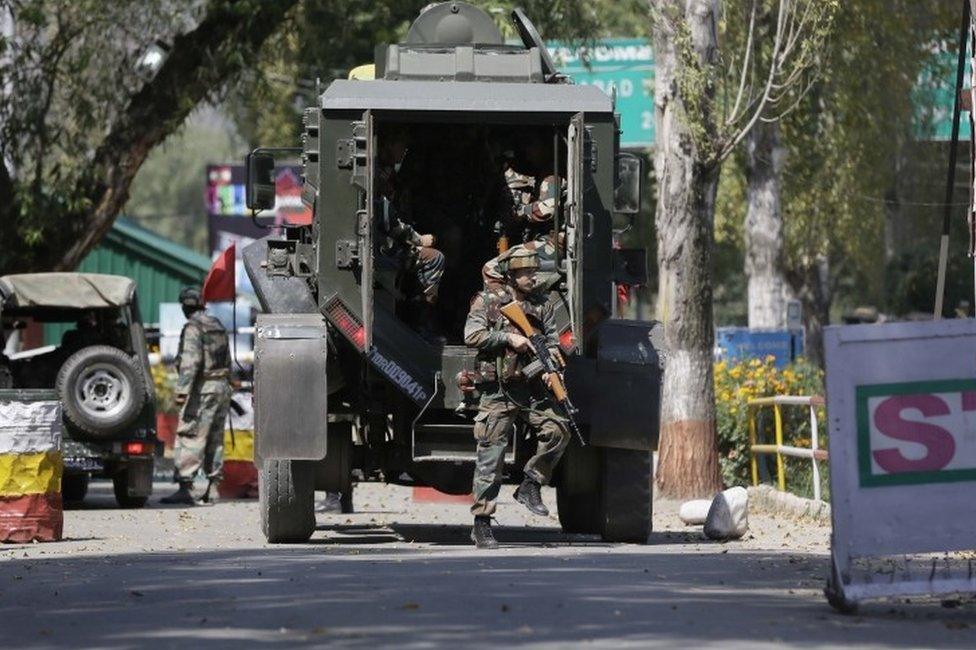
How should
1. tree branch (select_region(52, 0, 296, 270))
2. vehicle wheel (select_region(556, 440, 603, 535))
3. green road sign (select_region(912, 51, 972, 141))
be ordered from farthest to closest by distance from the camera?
green road sign (select_region(912, 51, 972, 141)), tree branch (select_region(52, 0, 296, 270)), vehicle wheel (select_region(556, 440, 603, 535))

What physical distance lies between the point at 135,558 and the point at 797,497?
617 centimetres

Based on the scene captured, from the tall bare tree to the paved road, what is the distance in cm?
404

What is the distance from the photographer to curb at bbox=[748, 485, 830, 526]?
1655 centimetres

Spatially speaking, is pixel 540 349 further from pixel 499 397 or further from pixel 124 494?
pixel 124 494

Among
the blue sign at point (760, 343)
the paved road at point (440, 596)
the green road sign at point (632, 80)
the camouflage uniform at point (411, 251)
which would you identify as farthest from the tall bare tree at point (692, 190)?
the green road sign at point (632, 80)

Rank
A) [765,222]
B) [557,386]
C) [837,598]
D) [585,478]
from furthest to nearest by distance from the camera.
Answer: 1. [765,222]
2. [585,478]
3. [557,386]
4. [837,598]

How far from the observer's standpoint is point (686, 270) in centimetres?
1955

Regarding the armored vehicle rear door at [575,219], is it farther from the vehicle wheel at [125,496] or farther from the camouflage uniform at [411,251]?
the vehicle wheel at [125,496]

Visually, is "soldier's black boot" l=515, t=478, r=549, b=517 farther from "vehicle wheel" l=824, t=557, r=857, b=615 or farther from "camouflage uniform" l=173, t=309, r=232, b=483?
"camouflage uniform" l=173, t=309, r=232, b=483

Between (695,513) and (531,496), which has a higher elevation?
(531,496)

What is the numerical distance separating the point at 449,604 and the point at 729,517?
544cm

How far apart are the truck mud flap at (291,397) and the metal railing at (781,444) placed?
173 inches

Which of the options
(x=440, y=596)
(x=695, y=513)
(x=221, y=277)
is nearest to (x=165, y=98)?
(x=221, y=277)

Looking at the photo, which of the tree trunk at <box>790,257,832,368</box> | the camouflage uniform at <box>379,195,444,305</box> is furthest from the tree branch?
the tree trunk at <box>790,257,832,368</box>
